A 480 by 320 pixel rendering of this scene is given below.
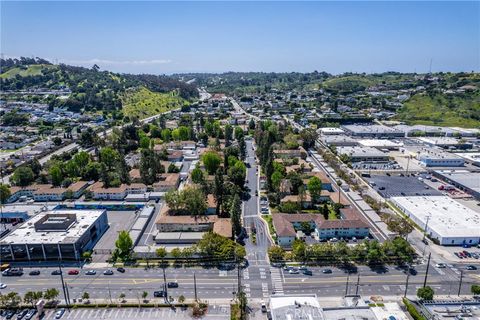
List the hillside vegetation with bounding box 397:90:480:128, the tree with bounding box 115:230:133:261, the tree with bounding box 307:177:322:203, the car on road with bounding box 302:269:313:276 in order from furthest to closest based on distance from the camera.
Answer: the hillside vegetation with bounding box 397:90:480:128, the tree with bounding box 307:177:322:203, the tree with bounding box 115:230:133:261, the car on road with bounding box 302:269:313:276

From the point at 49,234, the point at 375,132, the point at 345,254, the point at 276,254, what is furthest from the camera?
the point at 375,132

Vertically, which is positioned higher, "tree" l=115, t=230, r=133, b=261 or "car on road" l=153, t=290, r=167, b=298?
"tree" l=115, t=230, r=133, b=261

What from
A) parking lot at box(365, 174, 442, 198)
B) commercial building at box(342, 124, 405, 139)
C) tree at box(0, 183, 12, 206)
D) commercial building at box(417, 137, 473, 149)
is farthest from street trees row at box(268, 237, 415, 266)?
Result: commercial building at box(342, 124, 405, 139)

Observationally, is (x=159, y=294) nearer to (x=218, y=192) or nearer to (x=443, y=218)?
(x=218, y=192)

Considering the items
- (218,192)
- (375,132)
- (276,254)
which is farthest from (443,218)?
(375,132)

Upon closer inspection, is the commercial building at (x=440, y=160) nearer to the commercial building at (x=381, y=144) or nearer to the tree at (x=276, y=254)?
the commercial building at (x=381, y=144)

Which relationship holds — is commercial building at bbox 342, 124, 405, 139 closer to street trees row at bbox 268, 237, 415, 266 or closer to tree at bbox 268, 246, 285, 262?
street trees row at bbox 268, 237, 415, 266
